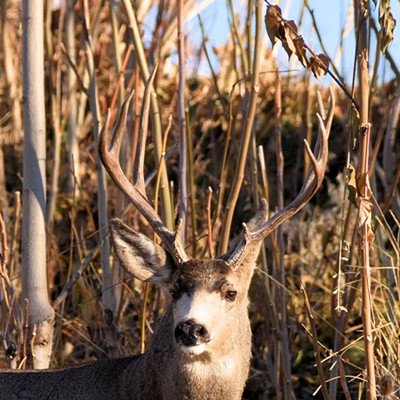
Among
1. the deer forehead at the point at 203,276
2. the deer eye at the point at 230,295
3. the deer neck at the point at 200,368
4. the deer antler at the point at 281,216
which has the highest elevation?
the deer antler at the point at 281,216

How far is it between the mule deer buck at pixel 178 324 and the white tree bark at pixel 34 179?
0.50 m

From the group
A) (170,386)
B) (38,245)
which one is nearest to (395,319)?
(170,386)

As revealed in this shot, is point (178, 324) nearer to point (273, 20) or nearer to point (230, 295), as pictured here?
point (230, 295)

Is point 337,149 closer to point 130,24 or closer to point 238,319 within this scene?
point 130,24

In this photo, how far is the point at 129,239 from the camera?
473 cm

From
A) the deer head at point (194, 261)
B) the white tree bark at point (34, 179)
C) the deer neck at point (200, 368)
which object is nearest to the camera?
the deer head at point (194, 261)

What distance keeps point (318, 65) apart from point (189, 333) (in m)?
1.26

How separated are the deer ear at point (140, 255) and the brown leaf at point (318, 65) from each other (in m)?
1.14

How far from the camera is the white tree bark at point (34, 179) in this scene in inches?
209

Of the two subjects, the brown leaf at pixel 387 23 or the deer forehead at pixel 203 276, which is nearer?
the brown leaf at pixel 387 23

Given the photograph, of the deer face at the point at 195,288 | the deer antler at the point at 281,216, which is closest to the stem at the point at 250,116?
the deer antler at the point at 281,216

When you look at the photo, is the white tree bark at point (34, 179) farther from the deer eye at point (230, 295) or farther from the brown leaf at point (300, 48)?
the brown leaf at point (300, 48)

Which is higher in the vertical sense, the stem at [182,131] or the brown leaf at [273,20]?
the brown leaf at [273,20]

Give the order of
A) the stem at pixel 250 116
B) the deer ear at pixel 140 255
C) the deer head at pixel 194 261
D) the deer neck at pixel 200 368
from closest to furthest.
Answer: the deer head at pixel 194 261 < the deer neck at pixel 200 368 < the deer ear at pixel 140 255 < the stem at pixel 250 116
